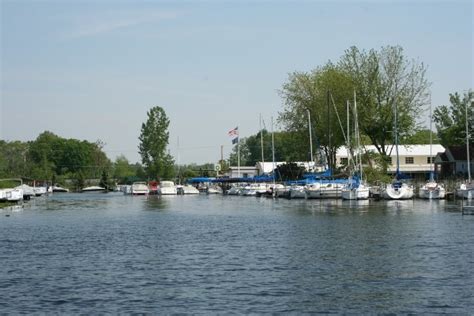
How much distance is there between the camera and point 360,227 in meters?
55.5

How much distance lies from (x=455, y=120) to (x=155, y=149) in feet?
224

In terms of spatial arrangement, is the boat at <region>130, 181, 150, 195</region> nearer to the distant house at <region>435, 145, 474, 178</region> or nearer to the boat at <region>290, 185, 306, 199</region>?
the boat at <region>290, 185, 306, 199</region>

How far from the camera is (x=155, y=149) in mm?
180250

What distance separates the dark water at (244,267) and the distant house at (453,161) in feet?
211

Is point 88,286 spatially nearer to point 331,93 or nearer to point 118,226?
point 118,226

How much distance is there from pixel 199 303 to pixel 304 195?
259ft

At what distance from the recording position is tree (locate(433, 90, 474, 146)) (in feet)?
436

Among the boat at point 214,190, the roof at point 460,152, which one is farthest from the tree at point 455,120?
the boat at point 214,190

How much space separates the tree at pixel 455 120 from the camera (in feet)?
436

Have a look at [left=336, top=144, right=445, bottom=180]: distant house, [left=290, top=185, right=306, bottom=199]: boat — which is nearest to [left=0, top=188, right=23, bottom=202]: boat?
[left=290, top=185, right=306, bottom=199]: boat

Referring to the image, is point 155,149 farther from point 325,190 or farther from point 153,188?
point 325,190

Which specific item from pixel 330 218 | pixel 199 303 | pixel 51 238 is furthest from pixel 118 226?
pixel 199 303

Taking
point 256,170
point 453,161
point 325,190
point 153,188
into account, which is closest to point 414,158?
point 453,161

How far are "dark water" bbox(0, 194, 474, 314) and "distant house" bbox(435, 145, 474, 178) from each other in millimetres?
64344
